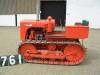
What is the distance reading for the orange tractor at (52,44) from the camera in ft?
24.7

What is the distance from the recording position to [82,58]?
761 cm

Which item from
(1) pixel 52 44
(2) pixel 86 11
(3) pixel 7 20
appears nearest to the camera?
(1) pixel 52 44

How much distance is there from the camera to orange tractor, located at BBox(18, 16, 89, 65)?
7516 millimetres

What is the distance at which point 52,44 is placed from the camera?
302 inches

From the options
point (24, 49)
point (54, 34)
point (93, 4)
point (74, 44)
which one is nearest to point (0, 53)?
point (24, 49)

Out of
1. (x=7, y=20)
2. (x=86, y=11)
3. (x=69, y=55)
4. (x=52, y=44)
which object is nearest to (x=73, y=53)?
(x=69, y=55)

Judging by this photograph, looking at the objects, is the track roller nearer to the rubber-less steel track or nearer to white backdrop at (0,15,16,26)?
the rubber-less steel track

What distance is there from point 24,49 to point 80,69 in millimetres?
1796

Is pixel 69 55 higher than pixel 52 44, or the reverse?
pixel 52 44

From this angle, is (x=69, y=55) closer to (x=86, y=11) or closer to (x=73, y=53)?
(x=73, y=53)

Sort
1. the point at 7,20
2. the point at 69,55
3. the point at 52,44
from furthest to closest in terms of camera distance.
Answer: the point at 7,20, the point at 52,44, the point at 69,55

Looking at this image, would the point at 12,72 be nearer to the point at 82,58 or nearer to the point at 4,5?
the point at 82,58

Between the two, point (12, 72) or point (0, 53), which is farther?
point (0, 53)

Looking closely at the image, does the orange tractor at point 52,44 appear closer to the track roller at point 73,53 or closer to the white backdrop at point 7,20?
the track roller at point 73,53
